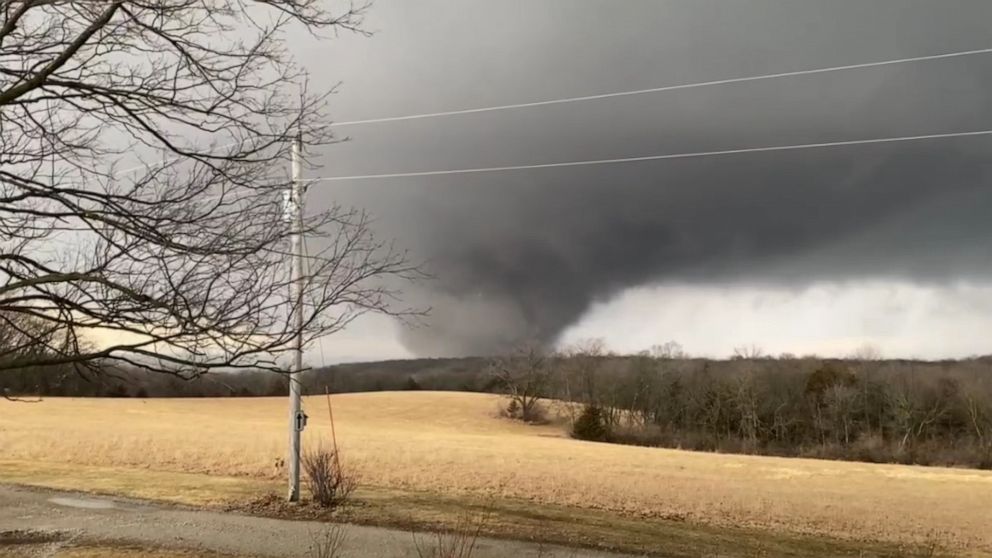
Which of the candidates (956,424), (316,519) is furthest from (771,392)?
(316,519)

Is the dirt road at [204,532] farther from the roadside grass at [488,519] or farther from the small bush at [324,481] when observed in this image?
the small bush at [324,481]

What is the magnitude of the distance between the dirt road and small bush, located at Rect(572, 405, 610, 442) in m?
63.2

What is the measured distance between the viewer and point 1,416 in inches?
1861

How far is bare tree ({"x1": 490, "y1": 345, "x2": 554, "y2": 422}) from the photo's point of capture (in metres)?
87.9

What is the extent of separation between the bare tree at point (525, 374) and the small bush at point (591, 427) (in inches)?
357

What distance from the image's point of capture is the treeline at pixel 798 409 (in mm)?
68938

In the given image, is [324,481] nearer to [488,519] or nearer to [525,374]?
[488,519]

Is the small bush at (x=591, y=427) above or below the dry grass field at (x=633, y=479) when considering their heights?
below

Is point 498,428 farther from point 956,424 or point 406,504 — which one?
point 406,504

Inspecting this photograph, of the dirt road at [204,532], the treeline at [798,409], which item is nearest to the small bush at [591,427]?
the treeline at [798,409]

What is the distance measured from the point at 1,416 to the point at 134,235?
5227 centimetres

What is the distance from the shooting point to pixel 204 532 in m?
11.4

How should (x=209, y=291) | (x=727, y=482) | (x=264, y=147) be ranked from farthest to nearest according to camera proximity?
(x=727, y=482)
(x=264, y=147)
(x=209, y=291)

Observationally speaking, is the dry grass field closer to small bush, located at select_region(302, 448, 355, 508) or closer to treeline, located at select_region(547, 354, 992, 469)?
small bush, located at select_region(302, 448, 355, 508)
